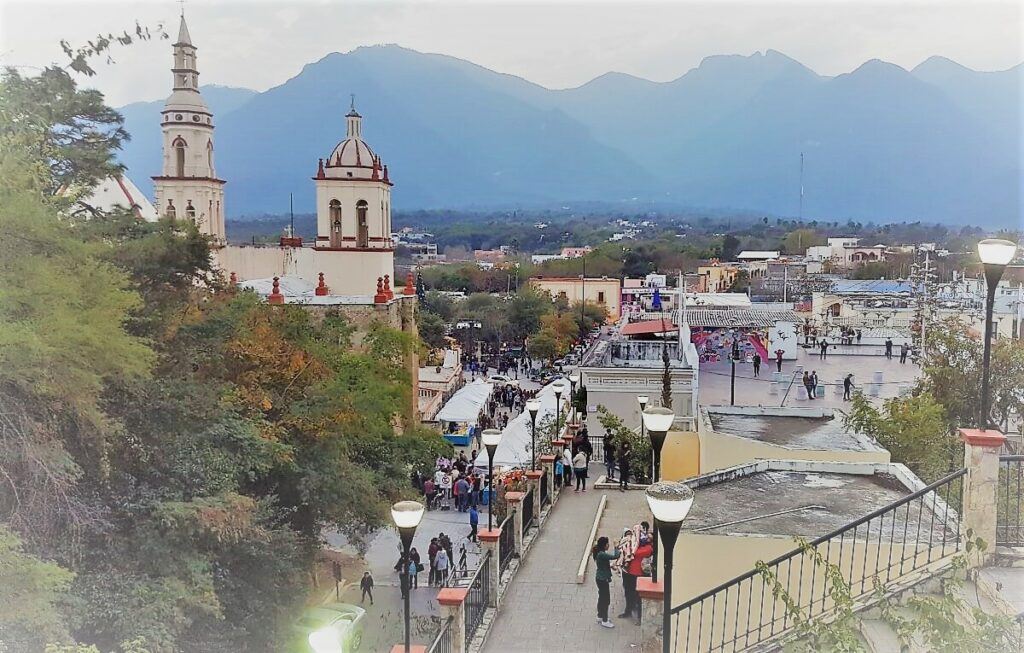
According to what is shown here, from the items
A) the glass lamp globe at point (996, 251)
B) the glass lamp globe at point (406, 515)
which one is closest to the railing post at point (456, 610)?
the glass lamp globe at point (406, 515)

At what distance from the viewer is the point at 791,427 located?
11781 millimetres

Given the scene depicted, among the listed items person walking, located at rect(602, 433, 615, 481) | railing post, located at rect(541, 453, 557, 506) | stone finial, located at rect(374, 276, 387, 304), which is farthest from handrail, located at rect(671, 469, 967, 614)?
stone finial, located at rect(374, 276, 387, 304)

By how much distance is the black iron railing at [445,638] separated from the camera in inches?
267

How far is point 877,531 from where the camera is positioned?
22.9 ft

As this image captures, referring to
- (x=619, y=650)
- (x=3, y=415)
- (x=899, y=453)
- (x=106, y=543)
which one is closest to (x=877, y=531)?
(x=619, y=650)

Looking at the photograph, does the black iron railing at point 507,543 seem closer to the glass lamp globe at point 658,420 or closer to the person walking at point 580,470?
the glass lamp globe at point 658,420

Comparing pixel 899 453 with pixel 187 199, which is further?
pixel 187 199

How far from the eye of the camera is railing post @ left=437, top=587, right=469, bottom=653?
706cm

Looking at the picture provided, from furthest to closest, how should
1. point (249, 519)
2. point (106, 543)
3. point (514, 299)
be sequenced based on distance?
point (514, 299) < point (249, 519) < point (106, 543)

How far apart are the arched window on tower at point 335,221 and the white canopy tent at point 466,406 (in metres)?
6.21

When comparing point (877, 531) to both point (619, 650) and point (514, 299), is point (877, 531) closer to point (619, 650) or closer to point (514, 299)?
point (619, 650)

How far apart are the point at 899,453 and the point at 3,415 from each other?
39.9 feet

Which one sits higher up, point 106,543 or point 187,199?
point 187,199

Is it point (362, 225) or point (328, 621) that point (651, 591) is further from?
point (362, 225)
